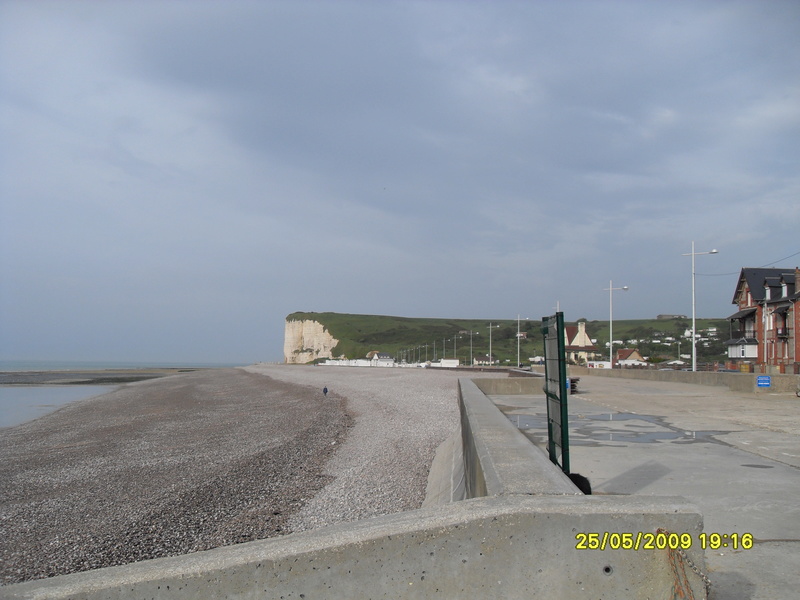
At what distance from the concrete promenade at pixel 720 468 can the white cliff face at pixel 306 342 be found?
519 feet

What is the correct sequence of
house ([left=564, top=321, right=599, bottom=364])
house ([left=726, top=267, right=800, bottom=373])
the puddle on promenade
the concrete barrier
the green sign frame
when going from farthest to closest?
house ([left=564, top=321, right=599, bottom=364]) < house ([left=726, top=267, right=800, bottom=373]) < the concrete barrier < the puddle on promenade < the green sign frame

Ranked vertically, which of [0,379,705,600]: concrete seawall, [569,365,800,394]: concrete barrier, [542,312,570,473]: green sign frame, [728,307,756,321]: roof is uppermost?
[728,307,756,321]: roof

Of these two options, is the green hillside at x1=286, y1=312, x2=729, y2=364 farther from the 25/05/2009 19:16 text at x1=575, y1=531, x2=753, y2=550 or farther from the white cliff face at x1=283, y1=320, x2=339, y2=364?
the 25/05/2009 19:16 text at x1=575, y1=531, x2=753, y2=550

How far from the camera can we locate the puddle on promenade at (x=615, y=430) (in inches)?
395

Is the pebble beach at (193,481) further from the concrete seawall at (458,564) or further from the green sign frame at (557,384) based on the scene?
the concrete seawall at (458,564)

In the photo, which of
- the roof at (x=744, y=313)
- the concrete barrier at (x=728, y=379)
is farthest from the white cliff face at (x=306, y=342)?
the concrete barrier at (x=728, y=379)

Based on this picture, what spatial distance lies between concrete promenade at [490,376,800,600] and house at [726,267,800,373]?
2746 centimetres

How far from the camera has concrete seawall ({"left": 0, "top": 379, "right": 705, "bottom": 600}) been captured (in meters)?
2.92

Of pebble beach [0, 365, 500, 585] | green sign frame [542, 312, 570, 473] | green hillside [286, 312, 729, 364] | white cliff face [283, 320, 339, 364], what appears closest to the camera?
green sign frame [542, 312, 570, 473]

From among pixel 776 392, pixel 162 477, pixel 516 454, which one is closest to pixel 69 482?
pixel 162 477

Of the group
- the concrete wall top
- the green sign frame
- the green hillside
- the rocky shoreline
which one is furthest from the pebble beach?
the green hillside

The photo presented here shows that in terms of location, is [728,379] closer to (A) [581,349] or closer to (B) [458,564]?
(B) [458,564]

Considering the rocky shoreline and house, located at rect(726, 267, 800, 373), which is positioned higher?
house, located at rect(726, 267, 800, 373)

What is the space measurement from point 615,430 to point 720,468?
4419mm
